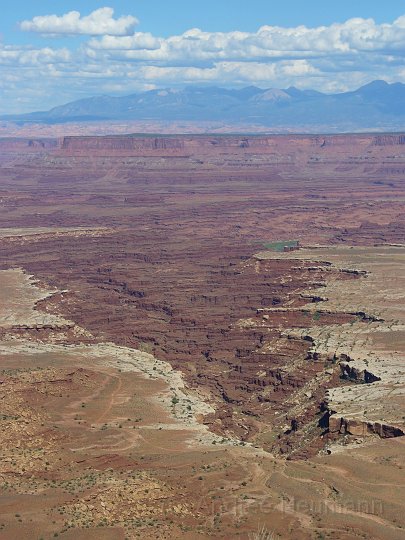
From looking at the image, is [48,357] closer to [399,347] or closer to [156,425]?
[156,425]

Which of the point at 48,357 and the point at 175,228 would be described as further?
the point at 175,228

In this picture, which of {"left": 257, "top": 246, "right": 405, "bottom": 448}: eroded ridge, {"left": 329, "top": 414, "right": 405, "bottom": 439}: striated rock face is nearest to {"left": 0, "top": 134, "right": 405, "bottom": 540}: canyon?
{"left": 329, "top": 414, "right": 405, "bottom": 439}: striated rock face

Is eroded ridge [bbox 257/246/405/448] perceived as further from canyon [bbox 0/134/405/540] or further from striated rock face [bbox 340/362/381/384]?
canyon [bbox 0/134/405/540]

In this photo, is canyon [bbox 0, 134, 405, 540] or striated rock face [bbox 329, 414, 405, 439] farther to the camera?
striated rock face [bbox 329, 414, 405, 439]

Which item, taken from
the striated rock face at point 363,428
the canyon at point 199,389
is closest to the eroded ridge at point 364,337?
the striated rock face at point 363,428

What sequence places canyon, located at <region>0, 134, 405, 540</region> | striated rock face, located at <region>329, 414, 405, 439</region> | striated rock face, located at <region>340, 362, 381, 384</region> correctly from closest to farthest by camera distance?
1. canyon, located at <region>0, 134, 405, 540</region>
2. striated rock face, located at <region>329, 414, 405, 439</region>
3. striated rock face, located at <region>340, 362, 381, 384</region>

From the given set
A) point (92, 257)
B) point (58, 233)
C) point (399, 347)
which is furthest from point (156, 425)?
point (58, 233)

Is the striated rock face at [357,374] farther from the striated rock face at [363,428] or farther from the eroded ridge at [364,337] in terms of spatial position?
the striated rock face at [363,428]

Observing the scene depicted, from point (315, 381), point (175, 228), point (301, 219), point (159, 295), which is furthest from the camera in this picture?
point (301, 219)

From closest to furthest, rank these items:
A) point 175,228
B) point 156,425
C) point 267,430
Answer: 1. point 156,425
2. point 267,430
3. point 175,228
